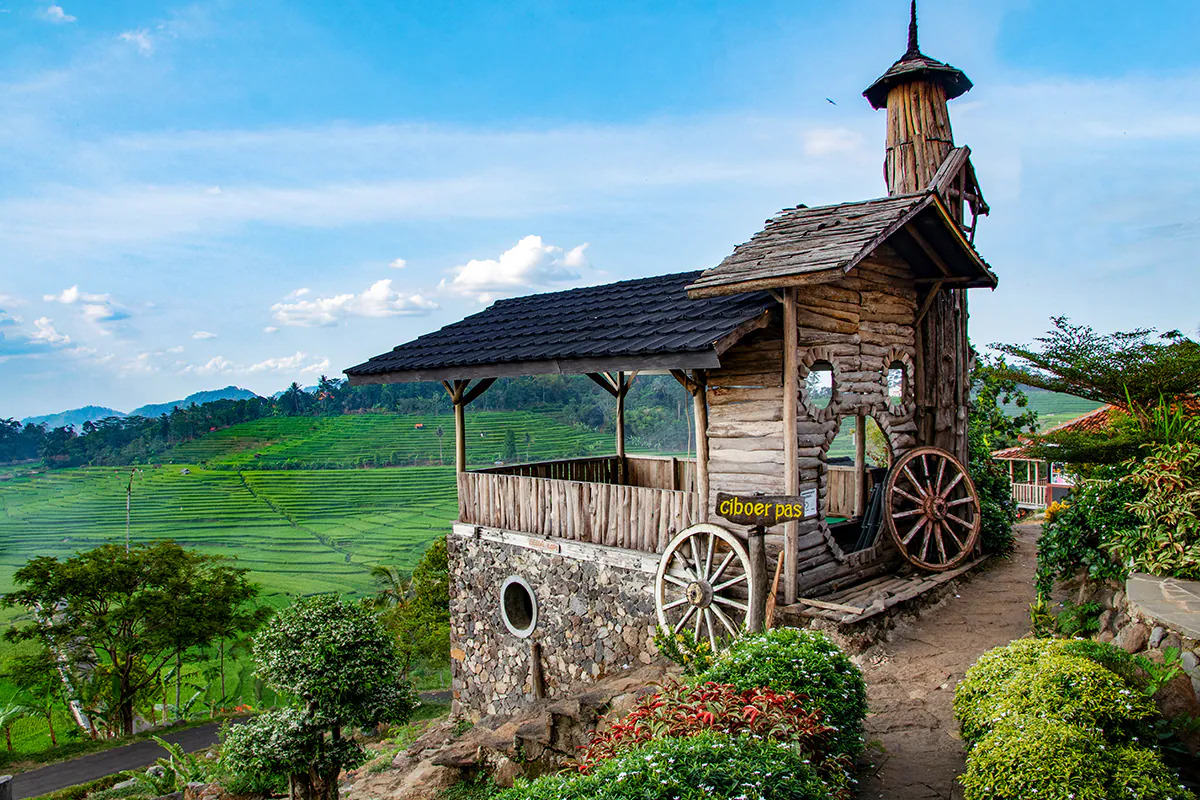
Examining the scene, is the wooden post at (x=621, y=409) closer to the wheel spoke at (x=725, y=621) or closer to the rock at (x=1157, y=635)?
the wheel spoke at (x=725, y=621)

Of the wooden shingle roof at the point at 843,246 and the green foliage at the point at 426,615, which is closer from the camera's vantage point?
the wooden shingle roof at the point at 843,246

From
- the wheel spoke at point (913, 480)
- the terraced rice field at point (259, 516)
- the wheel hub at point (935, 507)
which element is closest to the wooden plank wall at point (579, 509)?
the wheel spoke at point (913, 480)

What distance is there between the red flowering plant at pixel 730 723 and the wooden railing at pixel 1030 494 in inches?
889

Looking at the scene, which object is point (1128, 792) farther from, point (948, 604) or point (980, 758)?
point (948, 604)

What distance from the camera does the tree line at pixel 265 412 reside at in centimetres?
6619

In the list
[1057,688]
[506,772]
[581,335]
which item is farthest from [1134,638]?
[581,335]

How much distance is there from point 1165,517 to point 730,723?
14.8ft

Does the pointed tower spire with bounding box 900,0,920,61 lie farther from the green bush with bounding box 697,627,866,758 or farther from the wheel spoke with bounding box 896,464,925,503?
the green bush with bounding box 697,627,866,758

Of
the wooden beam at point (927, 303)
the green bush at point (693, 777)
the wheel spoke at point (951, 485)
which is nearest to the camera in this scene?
the green bush at point (693, 777)

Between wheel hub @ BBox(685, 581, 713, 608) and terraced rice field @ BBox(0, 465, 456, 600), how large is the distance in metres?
42.9

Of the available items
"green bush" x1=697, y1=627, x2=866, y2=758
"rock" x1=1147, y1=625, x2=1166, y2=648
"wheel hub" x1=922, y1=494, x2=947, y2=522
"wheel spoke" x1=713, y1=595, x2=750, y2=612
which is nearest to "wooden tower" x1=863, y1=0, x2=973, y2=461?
"wheel hub" x1=922, y1=494, x2=947, y2=522

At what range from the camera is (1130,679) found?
4258 mm

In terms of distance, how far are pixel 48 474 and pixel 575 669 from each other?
72.8 m

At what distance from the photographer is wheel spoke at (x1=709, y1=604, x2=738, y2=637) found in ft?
25.4
